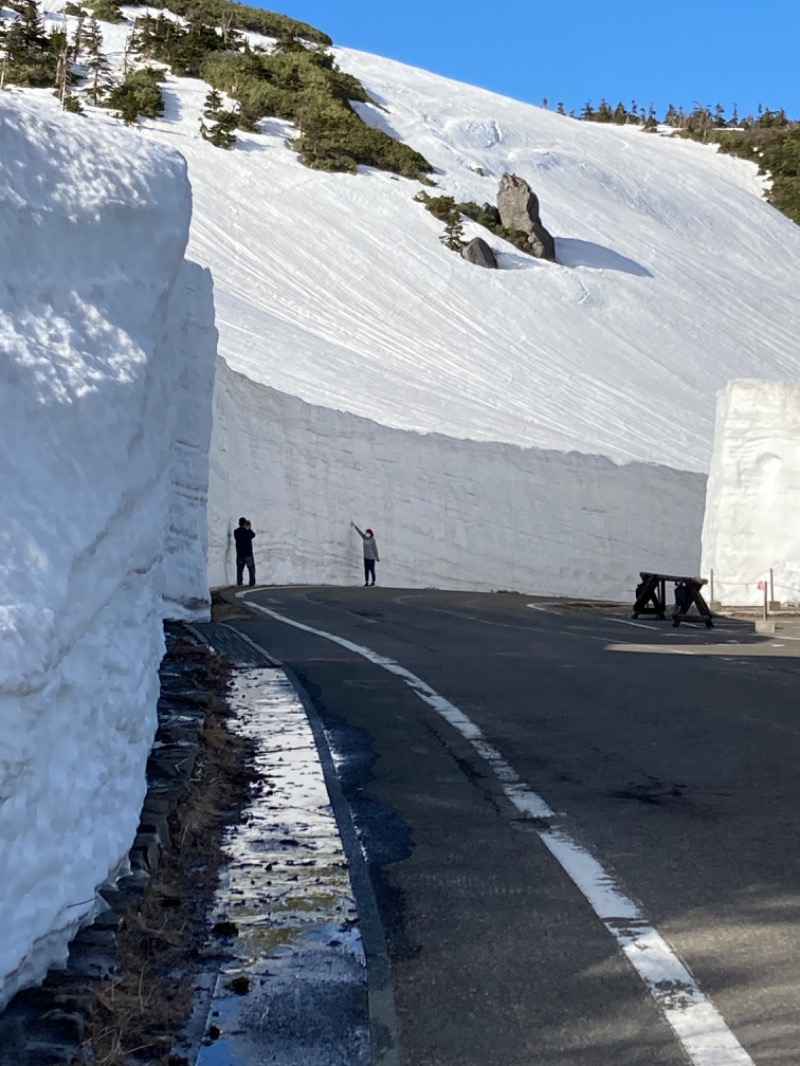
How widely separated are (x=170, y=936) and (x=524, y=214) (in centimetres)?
6731

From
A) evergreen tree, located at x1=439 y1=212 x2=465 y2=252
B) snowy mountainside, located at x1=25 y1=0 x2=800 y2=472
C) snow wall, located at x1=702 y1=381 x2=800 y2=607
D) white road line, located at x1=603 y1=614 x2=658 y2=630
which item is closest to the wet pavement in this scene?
white road line, located at x1=603 y1=614 x2=658 y2=630

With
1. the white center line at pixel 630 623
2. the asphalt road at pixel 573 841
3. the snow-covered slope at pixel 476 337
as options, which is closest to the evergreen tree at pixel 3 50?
the snow-covered slope at pixel 476 337

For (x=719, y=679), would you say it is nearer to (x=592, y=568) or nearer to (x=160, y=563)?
(x=160, y=563)

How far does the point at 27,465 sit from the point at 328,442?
34252mm

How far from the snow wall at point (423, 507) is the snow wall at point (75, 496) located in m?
28.6

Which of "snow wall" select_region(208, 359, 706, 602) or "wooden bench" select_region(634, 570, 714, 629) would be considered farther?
"snow wall" select_region(208, 359, 706, 602)

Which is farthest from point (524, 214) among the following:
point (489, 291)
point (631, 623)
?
point (631, 623)

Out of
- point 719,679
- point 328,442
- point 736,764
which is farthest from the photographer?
point 328,442

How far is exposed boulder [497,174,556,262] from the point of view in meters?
68.1

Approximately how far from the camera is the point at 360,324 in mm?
56750

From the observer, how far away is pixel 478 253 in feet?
207

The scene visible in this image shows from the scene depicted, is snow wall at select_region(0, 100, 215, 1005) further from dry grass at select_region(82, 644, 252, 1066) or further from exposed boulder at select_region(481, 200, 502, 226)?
exposed boulder at select_region(481, 200, 502, 226)

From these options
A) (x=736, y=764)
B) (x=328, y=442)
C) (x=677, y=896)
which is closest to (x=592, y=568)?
(x=328, y=442)

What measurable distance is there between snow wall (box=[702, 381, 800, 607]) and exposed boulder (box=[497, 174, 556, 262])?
4239 cm
